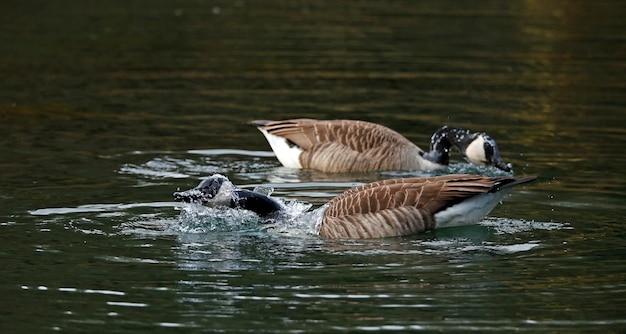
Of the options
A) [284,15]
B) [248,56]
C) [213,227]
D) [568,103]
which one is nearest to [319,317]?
[213,227]

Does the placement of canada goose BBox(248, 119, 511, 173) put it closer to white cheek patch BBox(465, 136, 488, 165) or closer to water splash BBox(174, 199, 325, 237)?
white cheek patch BBox(465, 136, 488, 165)

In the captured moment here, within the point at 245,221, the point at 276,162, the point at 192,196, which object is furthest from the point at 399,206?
the point at 276,162

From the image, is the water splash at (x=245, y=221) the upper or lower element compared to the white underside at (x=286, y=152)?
lower

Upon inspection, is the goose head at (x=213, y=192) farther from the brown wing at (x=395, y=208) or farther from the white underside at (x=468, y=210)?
the white underside at (x=468, y=210)

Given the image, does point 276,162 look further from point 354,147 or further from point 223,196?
point 223,196

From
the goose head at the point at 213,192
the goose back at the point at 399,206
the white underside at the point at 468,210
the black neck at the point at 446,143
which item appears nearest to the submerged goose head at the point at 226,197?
the goose head at the point at 213,192

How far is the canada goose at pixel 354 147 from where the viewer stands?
16.5m

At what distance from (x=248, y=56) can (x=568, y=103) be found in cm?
713

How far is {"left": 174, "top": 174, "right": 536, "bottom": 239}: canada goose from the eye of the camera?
11844 millimetres

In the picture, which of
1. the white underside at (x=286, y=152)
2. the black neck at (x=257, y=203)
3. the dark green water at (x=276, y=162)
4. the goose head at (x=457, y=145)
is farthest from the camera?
the white underside at (x=286, y=152)

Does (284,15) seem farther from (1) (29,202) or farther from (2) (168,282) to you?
(2) (168,282)

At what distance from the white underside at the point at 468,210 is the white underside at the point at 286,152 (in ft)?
15.6

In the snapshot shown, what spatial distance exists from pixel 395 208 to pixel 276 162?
529 cm

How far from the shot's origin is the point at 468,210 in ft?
39.3
